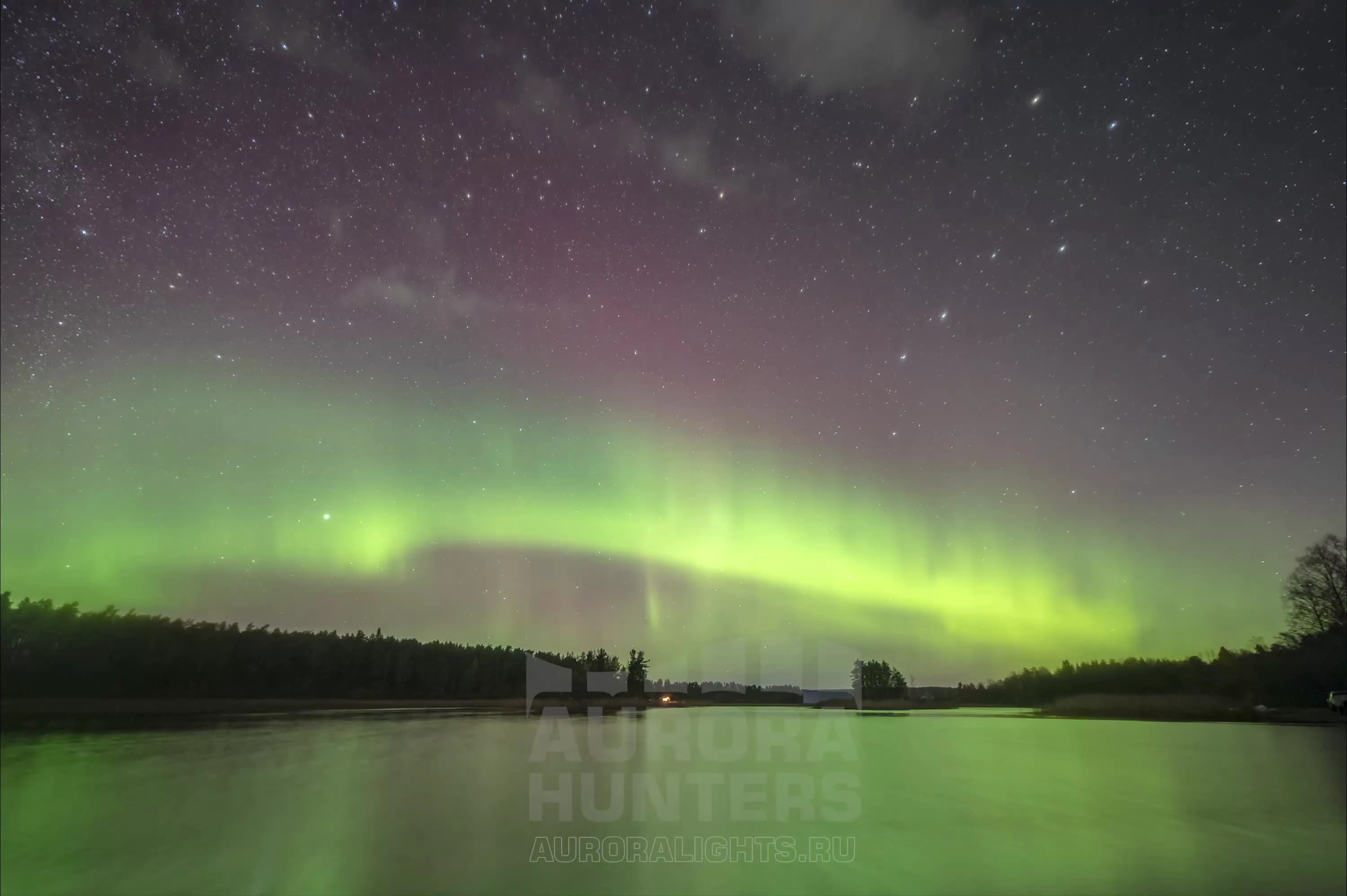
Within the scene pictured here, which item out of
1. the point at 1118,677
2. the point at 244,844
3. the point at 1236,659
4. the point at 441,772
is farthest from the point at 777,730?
the point at 1118,677

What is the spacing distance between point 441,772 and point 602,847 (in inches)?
267

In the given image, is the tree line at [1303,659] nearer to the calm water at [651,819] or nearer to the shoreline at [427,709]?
the shoreline at [427,709]

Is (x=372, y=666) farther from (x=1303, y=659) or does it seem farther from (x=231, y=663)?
(x=1303, y=659)

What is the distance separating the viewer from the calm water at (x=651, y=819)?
7320 millimetres

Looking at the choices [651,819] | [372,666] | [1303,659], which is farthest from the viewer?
[372,666]

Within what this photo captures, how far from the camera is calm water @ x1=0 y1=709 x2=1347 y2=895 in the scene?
24.0ft

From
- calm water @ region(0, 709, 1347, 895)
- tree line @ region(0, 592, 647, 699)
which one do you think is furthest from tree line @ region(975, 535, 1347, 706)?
tree line @ region(0, 592, 647, 699)

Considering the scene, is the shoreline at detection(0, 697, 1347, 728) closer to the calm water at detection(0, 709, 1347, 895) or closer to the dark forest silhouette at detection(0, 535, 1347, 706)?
the dark forest silhouette at detection(0, 535, 1347, 706)

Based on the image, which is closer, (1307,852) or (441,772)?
(1307,852)

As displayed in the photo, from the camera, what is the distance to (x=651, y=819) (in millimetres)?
9469

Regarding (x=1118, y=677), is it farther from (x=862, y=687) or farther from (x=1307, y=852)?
(x=1307, y=852)

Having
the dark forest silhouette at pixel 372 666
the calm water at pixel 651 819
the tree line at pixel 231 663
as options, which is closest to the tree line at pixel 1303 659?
the dark forest silhouette at pixel 372 666

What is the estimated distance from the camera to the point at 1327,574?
34.7 m

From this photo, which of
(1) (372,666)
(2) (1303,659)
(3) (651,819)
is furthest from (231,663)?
(2) (1303,659)
